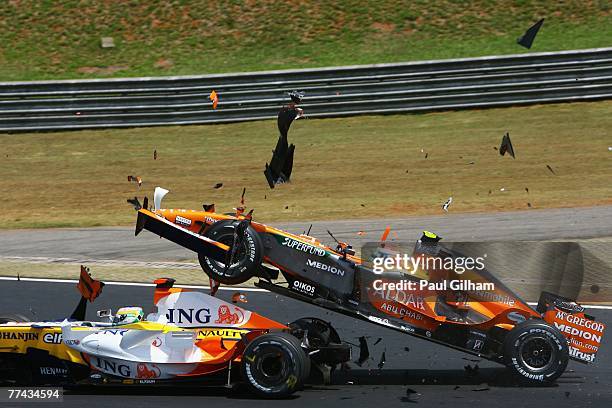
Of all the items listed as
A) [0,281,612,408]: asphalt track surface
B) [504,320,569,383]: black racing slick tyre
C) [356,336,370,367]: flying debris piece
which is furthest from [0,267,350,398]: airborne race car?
[504,320,569,383]: black racing slick tyre

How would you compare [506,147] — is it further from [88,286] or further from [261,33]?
[88,286]

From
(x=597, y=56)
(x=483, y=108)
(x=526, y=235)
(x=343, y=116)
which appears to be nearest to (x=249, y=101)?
(x=343, y=116)

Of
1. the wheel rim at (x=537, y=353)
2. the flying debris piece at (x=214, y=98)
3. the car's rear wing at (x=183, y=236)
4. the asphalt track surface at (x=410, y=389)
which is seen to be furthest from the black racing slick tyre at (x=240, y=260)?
A: the flying debris piece at (x=214, y=98)

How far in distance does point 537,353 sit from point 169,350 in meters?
3.24

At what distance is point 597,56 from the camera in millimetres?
21906

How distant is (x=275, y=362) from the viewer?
8945 mm

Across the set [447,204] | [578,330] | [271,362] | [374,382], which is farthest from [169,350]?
[447,204]

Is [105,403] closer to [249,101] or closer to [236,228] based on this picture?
[236,228]

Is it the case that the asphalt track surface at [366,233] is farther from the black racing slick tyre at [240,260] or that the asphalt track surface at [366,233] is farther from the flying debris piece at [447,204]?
the black racing slick tyre at [240,260]

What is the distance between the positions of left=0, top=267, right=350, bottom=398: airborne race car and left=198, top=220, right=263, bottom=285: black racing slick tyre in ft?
1.33

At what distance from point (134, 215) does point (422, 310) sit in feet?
32.6

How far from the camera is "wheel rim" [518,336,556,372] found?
9.00 m

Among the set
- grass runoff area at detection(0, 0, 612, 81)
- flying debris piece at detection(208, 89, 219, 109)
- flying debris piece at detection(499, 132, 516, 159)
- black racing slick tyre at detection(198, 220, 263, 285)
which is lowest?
black racing slick tyre at detection(198, 220, 263, 285)

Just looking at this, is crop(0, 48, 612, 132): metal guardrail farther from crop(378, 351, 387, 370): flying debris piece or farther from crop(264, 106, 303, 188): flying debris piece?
crop(378, 351, 387, 370): flying debris piece
